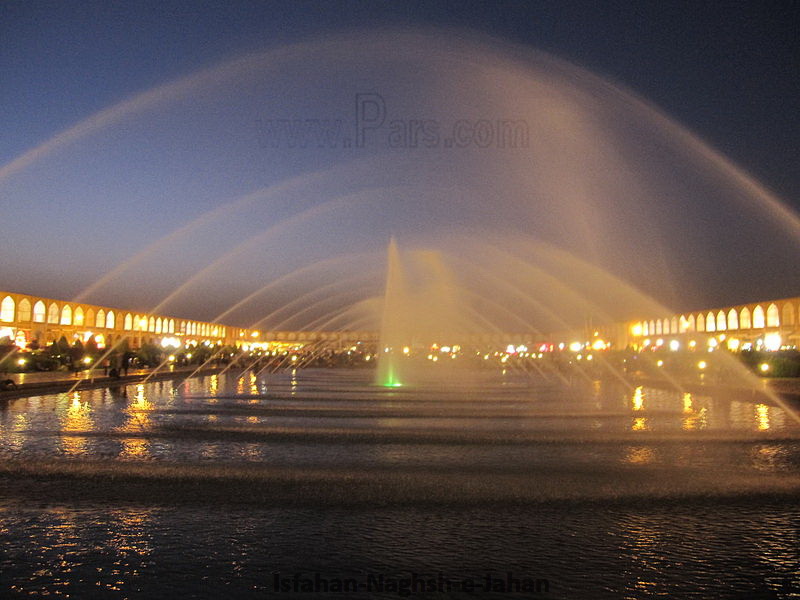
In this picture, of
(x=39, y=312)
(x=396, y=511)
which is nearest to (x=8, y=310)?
(x=39, y=312)

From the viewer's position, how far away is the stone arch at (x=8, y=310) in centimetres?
5866

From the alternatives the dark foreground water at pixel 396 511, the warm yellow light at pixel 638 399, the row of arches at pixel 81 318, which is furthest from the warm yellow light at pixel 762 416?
the row of arches at pixel 81 318

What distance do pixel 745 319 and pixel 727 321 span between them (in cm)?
342

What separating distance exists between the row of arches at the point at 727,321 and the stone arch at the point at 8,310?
186 feet

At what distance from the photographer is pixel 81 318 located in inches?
2835

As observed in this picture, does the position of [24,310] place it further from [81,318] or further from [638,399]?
[638,399]

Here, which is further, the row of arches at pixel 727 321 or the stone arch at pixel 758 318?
the stone arch at pixel 758 318

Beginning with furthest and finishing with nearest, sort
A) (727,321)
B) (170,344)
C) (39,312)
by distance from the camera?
(727,321)
(39,312)
(170,344)

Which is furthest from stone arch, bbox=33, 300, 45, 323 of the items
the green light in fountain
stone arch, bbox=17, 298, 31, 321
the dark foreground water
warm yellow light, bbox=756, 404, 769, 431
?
warm yellow light, bbox=756, 404, 769, 431

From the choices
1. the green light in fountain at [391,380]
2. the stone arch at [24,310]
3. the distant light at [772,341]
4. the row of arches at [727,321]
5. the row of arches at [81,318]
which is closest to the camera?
the green light in fountain at [391,380]

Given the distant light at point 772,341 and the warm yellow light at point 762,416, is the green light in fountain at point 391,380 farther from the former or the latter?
the distant light at point 772,341

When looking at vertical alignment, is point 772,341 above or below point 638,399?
above

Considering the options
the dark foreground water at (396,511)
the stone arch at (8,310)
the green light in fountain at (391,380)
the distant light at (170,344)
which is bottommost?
the dark foreground water at (396,511)

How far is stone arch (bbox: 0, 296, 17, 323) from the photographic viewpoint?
5866 centimetres
